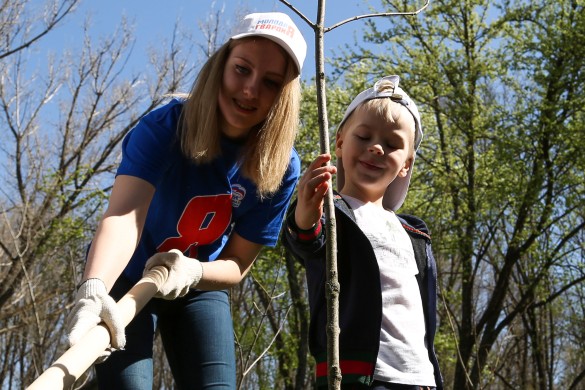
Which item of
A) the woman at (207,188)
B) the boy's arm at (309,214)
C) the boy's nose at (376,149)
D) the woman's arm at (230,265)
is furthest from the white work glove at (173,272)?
the boy's nose at (376,149)

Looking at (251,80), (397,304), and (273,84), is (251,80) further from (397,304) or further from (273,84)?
(397,304)

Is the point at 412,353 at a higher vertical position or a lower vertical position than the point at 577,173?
lower

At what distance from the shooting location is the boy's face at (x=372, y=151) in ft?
7.95

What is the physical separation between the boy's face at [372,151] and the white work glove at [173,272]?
0.68 meters

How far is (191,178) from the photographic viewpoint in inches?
95.1

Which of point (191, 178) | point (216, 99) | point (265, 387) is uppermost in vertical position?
point (216, 99)

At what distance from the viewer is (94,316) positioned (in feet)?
5.18

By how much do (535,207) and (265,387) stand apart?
647 cm

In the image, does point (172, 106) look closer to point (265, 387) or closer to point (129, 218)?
point (129, 218)

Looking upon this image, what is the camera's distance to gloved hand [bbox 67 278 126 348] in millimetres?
1512

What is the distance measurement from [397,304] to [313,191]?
0.58 meters

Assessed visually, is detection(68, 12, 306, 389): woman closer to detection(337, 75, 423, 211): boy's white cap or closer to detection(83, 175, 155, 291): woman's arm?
detection(83, 175, 155, 291): woman's arm

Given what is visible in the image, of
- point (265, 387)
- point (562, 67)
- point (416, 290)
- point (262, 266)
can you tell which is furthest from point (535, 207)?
point (416, 290)

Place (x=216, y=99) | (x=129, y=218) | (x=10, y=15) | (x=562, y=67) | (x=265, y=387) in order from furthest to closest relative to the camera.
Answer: (x=265, y=387)
(x=10, y=15)
(x=562, y=67)
(x=216, y=99)
(x=129, y=218)
